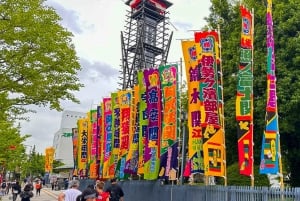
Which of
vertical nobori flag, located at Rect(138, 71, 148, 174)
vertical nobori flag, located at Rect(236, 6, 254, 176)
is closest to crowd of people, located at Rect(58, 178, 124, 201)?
vertical nobori flag, located at Rect(138, 71, 148, 174)

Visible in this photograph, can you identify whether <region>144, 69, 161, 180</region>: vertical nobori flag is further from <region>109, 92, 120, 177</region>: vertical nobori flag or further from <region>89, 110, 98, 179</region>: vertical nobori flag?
<region>89, 110, 98, 179</region>: vertical nobori flag

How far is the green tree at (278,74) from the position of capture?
56.7ft

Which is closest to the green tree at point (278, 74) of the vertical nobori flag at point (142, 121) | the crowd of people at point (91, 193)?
the vertical nobori flag at point (142, 121)

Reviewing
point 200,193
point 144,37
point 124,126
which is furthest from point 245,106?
point 144,37

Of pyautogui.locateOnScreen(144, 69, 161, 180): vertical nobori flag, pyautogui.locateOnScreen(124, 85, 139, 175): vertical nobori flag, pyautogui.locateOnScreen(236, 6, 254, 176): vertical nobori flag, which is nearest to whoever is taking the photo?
pyautogui.locateOnScreen(236, 6, 254, 176): vertical nobori flag

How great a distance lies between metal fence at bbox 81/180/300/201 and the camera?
9477mm

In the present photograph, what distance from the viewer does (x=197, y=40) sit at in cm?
1246

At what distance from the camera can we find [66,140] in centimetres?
8419

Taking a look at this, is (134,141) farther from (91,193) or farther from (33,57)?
(91,193)

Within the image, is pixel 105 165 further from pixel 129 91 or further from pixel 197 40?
pixel 197 40

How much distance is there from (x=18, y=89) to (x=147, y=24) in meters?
59.2

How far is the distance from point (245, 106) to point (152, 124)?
18.0 ft

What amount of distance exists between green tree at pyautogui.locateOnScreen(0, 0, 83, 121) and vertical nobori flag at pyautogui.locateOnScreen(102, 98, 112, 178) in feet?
21.9

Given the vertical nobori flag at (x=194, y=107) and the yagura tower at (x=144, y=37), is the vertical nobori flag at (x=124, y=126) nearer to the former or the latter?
the vertical nobori flag at (x=194, y=107)
